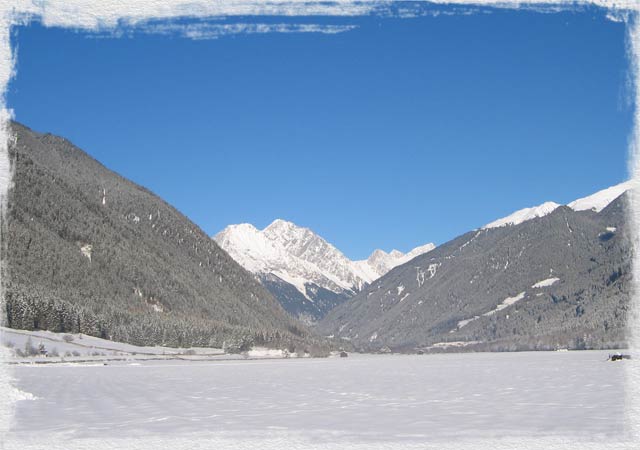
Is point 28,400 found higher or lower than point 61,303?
lower

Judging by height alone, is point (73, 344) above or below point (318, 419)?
above

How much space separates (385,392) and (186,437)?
31.2m

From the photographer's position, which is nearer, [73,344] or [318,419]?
[318,419]

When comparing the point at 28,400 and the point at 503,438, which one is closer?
the point at 503,438

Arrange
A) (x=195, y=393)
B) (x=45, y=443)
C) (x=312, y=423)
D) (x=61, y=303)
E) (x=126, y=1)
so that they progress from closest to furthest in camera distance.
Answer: (x=126, y=1), (x=45, y=443), (x=312, y=423), (x=195, y=393), (x=61, y=303)

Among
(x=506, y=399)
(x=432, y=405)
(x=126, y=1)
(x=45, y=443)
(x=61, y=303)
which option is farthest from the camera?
(x=61, y=303)

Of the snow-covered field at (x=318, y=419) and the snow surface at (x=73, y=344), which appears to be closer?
the snow-covered field at (x=318, y=419)

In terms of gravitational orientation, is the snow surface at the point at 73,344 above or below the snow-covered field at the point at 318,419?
above

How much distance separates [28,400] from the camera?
→ 43.1 metres

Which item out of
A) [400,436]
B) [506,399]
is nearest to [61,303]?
[506,399]

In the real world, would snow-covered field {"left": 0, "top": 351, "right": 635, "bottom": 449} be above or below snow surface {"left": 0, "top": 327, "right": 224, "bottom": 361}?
below

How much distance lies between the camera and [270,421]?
1294 inches

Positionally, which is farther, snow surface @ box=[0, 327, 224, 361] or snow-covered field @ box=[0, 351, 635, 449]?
snow surface @ box=[0, 327, 224, 361]

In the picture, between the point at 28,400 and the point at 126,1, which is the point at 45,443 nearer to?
the point at 126,1
